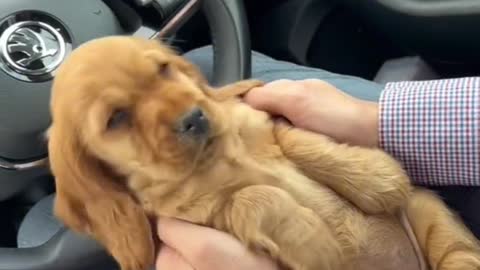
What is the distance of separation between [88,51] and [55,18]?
0.82ft

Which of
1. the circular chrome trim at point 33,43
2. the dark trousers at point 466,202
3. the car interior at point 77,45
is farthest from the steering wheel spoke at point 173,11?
the dark trousers at point 466,202

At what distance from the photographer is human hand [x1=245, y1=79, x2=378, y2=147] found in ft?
3.92

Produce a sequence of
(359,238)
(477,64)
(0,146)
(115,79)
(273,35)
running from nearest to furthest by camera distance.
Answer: (115,79)
(359,238)
(0,146)
(477,64)
(273,35)

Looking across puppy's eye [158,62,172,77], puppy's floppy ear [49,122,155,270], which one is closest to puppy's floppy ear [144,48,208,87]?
A: puppy's eye [158,62,172,77]

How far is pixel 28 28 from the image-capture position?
4.09ft

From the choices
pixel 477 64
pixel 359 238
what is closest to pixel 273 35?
pixel 477 64

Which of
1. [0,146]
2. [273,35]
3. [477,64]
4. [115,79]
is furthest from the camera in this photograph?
[273,35]

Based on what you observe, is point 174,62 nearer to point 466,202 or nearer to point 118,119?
point 118,119

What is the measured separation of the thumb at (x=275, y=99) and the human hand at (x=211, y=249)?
0.57 ft

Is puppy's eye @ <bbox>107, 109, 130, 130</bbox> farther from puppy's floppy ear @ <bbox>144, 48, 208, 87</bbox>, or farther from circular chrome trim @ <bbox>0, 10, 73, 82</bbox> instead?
circular chrome trim @ <bbox>0, 10, 73, 82</bbox>

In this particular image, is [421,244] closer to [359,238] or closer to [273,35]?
[359,238]

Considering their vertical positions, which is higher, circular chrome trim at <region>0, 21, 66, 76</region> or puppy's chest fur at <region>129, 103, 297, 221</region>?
circular chrome trim at <region>0, 21, 66, 76</region>

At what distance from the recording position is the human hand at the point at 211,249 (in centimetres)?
110

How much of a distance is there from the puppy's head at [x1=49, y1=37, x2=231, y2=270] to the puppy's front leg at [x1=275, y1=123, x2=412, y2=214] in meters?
0.12
